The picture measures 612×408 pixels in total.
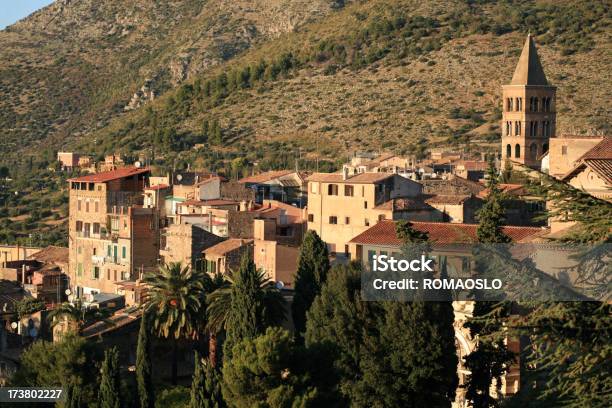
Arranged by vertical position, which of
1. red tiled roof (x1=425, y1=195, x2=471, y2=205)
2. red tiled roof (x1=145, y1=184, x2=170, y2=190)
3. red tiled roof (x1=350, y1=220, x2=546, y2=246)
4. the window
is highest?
the window

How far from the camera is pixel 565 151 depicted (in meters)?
44.5

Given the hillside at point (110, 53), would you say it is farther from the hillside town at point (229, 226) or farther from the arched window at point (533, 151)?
the hillside town at point (229, 226)

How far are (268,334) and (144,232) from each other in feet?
66.5

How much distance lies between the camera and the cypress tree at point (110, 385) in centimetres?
2973

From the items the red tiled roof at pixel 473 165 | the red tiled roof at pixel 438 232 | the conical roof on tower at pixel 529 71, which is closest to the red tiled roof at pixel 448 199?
the red tiled roof at pixel 438 232

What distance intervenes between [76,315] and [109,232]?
42.2 ft

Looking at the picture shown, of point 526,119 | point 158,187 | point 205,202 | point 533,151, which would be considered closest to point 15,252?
point 158,187

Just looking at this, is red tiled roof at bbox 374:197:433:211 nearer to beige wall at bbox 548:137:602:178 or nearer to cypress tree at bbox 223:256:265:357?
beige wall at bbox 548:137:602:178

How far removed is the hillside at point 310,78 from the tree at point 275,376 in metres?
50.3

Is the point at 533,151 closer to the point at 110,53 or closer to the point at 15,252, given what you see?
the point at 15,252

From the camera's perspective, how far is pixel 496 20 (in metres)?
99.5

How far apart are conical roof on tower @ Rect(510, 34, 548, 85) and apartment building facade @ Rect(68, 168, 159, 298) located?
20600mm

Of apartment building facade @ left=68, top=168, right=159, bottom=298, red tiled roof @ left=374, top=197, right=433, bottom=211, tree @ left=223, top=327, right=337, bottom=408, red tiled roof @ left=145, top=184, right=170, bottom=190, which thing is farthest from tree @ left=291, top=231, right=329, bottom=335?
red tiled roof @ left=145, top=184, right=170, bottom=190

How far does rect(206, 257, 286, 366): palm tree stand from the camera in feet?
113
